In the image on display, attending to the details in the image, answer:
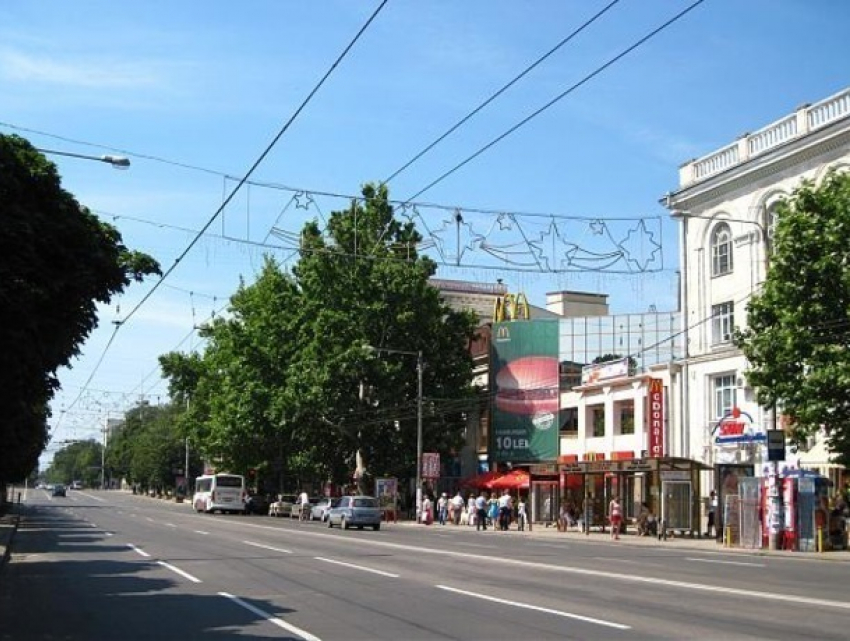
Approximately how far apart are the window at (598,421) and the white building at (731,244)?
8848 mm

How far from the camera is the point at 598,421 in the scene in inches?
2195

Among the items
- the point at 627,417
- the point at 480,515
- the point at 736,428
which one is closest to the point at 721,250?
the point at 736,428

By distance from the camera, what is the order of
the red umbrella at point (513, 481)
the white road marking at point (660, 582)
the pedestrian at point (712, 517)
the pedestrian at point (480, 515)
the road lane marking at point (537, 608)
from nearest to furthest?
the road lane marking at point (537, 608), the white road marking at point (660, 582), the pedestrian at point (712, 517), the pedestrian at point (480, 515), the red umbrella at point (513, 481)

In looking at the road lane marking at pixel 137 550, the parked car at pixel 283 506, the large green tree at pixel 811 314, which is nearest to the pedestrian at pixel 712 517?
the large green tree at pixel 811 314

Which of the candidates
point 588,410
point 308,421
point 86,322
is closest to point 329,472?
point 308,421

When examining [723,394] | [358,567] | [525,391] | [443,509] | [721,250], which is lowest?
[358,567]

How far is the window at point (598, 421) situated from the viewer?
55.1 metres

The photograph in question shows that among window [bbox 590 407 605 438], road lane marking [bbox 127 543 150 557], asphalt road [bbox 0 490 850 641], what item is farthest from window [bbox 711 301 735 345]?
road lane marking [bbox 127 543 150 557]

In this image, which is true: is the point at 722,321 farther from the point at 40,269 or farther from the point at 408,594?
the point at 40,269

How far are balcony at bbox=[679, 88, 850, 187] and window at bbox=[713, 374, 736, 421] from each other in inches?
341

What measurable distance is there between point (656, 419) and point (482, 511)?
9.58 metres

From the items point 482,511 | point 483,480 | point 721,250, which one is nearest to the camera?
point 721,250

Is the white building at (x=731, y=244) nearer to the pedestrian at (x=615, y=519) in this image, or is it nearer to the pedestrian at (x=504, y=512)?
the pedestrian at (x=615, y=519)

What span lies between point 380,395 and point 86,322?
152 feet
